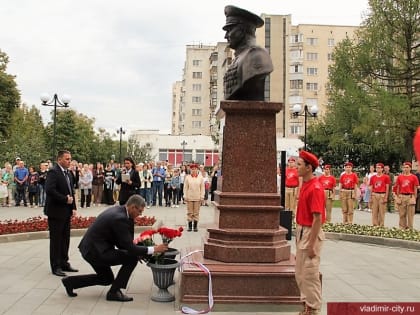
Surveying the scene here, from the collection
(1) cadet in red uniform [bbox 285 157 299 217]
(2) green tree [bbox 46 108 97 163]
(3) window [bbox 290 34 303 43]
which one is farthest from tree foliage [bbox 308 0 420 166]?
(3) window [bbox 290 34 303 43]

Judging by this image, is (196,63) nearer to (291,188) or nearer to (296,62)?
(296,62)

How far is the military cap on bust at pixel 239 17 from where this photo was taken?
6855mm

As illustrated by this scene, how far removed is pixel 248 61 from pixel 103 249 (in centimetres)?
316

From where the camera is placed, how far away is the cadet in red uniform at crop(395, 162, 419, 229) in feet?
42.7

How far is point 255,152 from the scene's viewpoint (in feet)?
21.2

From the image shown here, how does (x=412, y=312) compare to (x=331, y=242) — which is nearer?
(x=412, y=312)

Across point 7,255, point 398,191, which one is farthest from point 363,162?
point 7,255

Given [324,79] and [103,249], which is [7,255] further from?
[324,79]

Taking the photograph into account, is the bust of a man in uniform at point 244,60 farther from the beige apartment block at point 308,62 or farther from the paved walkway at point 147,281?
the beige apartment block at point 308,62

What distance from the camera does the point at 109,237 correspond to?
6.10m

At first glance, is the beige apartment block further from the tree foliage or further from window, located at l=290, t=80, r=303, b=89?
the tree foliage

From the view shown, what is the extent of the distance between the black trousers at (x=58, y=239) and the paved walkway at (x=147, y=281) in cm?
26

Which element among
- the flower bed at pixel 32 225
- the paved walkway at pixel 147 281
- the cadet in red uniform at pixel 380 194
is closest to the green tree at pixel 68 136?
the flower bed at pixel 32 225

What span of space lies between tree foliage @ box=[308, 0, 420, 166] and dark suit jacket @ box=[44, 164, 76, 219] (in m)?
23.9
